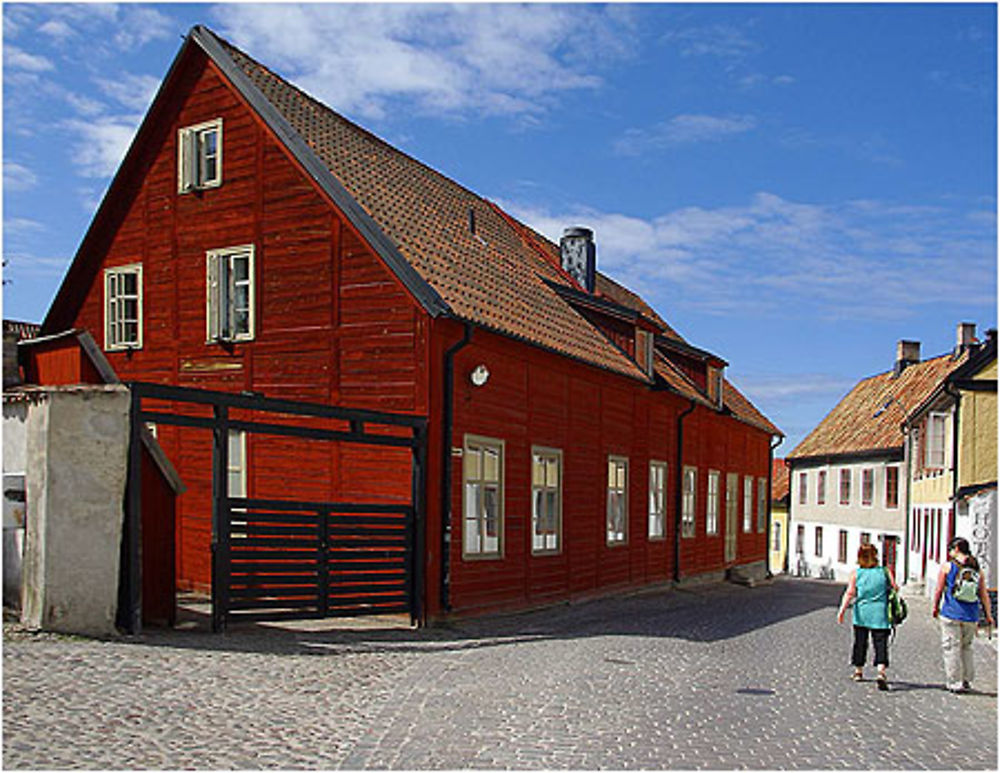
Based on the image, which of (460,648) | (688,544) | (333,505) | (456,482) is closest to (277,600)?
(333,505)

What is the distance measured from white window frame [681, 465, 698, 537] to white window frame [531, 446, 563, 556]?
790 cm

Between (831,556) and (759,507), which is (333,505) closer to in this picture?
(759,507)

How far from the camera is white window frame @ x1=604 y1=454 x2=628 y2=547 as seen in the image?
69.6ft

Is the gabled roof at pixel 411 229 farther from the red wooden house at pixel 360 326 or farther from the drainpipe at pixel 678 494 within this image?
the drainpipe at pixel 678 494

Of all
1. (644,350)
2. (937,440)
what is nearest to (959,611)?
(644,350)

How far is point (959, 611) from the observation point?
38.0ft

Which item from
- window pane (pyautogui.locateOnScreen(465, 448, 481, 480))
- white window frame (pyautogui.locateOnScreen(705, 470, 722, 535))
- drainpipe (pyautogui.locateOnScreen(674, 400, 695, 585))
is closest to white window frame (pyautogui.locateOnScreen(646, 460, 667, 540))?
drainpipe (pyautogui.locateOnScreen(674, 400, 695, 585))

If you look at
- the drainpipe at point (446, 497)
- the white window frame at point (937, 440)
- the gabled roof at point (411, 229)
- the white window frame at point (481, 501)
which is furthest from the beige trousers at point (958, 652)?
the white window frame at point (937, 440)

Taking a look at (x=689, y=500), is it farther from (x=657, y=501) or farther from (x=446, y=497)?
(x=446, y=497)

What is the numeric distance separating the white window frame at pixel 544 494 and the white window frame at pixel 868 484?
2859cm

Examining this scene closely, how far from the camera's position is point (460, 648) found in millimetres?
12883

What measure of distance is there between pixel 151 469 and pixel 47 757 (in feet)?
19.3

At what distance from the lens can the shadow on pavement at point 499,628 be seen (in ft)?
39.0

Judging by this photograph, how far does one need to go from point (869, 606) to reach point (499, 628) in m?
5.18
